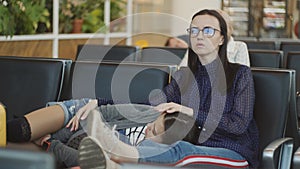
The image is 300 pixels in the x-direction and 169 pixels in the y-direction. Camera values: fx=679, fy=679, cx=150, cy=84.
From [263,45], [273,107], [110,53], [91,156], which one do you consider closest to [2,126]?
[91,156]

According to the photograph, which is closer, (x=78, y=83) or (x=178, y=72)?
(x=178, y=72)

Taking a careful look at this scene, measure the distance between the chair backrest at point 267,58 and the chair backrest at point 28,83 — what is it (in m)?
1.95

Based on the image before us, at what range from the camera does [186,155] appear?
2865 mm

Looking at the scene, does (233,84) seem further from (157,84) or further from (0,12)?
(0,12)

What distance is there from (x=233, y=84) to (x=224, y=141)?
0.28 metres

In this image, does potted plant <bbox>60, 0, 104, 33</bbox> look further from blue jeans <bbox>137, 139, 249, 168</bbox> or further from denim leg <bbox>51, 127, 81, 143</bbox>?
blue jeans <bbox>137, 139, 249, 168</bbox>

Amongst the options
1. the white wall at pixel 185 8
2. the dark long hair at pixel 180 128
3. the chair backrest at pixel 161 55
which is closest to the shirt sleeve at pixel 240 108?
the dark long hair at pixel 180 128

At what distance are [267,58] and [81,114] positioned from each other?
7.60 feet

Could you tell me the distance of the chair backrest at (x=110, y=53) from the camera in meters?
5.43

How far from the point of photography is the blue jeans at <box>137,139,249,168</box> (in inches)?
111

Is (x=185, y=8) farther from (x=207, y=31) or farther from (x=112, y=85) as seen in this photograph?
(x=207, y=31)

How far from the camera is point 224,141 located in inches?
120

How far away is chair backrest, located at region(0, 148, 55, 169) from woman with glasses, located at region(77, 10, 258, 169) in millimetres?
1069

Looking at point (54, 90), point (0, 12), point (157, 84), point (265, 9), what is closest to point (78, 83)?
point (54, 90)
